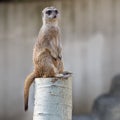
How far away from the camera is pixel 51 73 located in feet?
10.9

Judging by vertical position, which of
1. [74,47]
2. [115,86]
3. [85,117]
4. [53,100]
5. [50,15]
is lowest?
[85,117]

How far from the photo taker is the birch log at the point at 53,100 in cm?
247

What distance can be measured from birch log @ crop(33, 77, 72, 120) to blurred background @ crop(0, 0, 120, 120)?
4254 millimetres

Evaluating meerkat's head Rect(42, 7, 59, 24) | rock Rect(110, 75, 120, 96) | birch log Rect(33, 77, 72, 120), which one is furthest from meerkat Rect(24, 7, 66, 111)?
rock Rect(110, 75, 120, 96)

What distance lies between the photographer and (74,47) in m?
6.84

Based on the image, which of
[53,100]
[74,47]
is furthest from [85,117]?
[53,100]

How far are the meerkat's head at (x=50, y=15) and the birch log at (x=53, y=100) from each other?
45.0 inches

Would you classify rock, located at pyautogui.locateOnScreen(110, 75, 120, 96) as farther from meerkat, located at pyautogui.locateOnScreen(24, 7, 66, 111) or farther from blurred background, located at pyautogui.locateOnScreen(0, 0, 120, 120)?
meerkat, located at pyautogui.locateOnScreen(24, 7, 66, 111)

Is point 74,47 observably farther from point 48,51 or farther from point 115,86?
point 48,51

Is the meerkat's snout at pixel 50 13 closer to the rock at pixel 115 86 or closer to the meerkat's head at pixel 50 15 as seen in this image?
the meerkat's head at pixel 50 15

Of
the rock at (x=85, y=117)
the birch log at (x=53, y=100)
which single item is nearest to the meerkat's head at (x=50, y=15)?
the birch log at (x=53, y=100)

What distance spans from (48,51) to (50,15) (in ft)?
1.06

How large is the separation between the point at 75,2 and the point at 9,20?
3.24 ft

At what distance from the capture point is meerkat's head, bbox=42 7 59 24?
3564 mm
